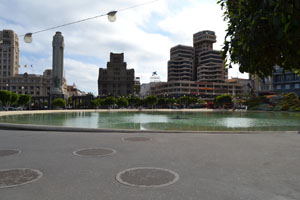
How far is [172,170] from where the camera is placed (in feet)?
18.6

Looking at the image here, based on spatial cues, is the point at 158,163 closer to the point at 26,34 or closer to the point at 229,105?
the point at 26,34

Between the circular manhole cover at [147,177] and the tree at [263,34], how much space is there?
3.04 meters

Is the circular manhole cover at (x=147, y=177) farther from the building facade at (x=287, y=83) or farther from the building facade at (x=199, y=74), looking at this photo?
the building facade at (x=199, y=74)

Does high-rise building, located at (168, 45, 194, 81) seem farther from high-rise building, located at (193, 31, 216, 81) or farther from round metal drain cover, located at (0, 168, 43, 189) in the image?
round metal drain cover, located at (0, 168, 43, 189)

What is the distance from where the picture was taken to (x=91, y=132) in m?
13.4

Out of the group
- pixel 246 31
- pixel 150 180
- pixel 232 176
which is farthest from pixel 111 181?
pixel 246 31

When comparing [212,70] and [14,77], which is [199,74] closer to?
[212,70]

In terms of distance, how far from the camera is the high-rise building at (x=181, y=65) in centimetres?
15575

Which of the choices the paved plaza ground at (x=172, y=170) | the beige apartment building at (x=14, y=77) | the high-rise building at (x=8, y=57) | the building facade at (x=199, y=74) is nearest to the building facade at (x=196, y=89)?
the building facade at (x=199, y=74)

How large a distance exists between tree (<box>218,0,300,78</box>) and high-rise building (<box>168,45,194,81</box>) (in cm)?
15269

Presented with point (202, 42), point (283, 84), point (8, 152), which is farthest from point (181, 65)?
point (8, 152)

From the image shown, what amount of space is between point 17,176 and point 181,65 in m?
156

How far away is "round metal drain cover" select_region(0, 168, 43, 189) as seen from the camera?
4.60m

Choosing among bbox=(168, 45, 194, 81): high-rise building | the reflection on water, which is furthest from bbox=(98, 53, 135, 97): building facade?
the reflection on water
